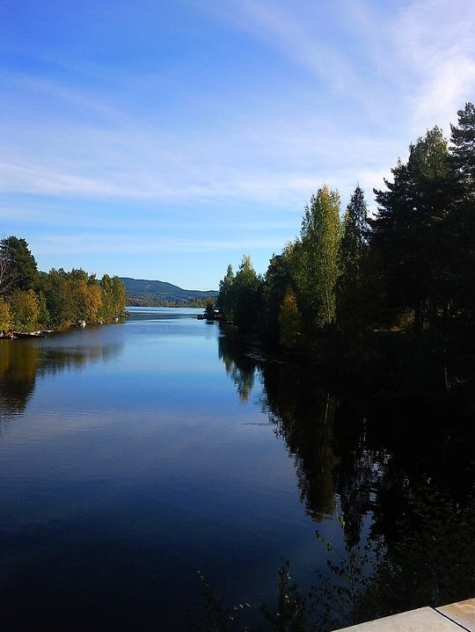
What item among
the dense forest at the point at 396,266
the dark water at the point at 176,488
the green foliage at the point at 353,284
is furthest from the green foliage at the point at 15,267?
the green foliage at the point at 353,284

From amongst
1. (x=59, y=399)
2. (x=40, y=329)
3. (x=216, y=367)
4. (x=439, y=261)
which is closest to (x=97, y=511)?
(x=59, y=399)

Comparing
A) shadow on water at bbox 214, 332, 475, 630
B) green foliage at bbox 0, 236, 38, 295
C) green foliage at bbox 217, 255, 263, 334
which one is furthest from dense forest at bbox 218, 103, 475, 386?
green foliage at bbox 0, 236, 38, 295

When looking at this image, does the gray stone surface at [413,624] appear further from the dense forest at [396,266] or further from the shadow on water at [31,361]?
the shadow on water at [31,361]

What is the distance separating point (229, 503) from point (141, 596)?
17.4ft

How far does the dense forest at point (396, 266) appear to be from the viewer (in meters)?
25.5

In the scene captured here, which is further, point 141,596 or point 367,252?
point 367,252

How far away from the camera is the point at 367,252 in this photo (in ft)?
132

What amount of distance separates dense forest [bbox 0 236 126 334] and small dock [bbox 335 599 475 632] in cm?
7951

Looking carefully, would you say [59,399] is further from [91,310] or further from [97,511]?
[91,310]

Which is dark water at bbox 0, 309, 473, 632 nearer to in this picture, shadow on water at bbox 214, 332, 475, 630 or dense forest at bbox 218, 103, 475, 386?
shadow on water at bbox 214, 332, 475, 630

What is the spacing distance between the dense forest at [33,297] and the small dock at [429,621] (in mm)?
79509

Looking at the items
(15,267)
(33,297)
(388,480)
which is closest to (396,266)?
(388,480)

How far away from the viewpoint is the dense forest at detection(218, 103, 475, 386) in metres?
25.5

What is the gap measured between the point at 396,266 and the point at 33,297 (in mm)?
66511
